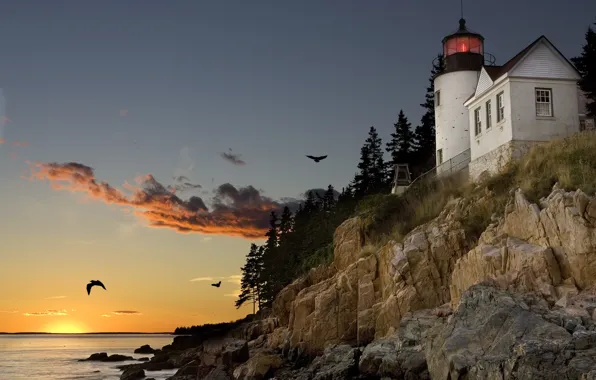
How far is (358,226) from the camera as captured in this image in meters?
35.0

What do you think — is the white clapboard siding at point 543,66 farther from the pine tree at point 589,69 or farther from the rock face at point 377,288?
the rock face at point 377,288

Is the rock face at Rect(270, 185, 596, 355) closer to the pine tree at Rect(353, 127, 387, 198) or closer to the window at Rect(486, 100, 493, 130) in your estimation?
the window at Rect(486, 100, 493, 130)

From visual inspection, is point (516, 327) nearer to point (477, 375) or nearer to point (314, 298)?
point (477, 375)

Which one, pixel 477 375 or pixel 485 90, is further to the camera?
pixel 485 90

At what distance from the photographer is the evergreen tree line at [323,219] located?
56.5 m

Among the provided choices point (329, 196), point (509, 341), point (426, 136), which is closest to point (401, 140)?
point (426, 136)

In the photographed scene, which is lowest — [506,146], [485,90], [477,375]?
[477,375]

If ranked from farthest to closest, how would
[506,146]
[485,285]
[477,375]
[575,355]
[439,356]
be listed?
[506,146] < [485,285] < [439,356] < [477,375] < [575,355]

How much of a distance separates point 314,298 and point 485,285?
1236cm

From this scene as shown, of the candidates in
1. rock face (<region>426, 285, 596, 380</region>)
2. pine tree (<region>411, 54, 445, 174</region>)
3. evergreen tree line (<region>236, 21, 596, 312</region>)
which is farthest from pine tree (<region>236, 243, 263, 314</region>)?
rock face (<region>426, 285, 596, 380</region>)

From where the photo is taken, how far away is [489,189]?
88.8 feet

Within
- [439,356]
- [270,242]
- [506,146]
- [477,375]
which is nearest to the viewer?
[477,375]

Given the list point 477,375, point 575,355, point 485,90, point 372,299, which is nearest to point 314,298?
point 372,299

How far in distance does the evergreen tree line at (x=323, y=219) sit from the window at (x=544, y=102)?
50.7ft
